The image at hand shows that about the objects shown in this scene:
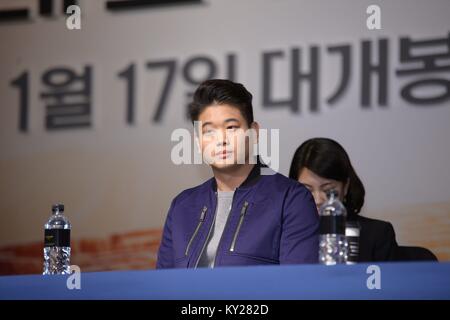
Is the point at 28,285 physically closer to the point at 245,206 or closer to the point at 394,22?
the point at 245,206

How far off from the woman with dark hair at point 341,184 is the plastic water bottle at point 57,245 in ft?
2.50

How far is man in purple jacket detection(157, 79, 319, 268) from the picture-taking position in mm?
2186

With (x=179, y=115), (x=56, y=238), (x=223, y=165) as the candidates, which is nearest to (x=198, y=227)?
(x=223, y=165)

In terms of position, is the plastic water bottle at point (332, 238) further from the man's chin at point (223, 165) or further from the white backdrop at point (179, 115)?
the white backdrop at point (179, 115)

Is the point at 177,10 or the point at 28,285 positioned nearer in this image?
the point at 28,285

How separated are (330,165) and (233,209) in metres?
0.69

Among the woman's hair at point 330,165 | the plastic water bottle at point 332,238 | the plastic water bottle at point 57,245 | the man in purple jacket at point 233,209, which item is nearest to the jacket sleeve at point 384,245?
the woman's hair at point 330,165

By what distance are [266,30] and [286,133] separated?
427mm

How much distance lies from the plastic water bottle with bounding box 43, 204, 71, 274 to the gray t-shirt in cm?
47

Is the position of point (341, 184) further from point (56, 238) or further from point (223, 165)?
point (56, 238)

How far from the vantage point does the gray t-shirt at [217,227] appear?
2.23 metres
